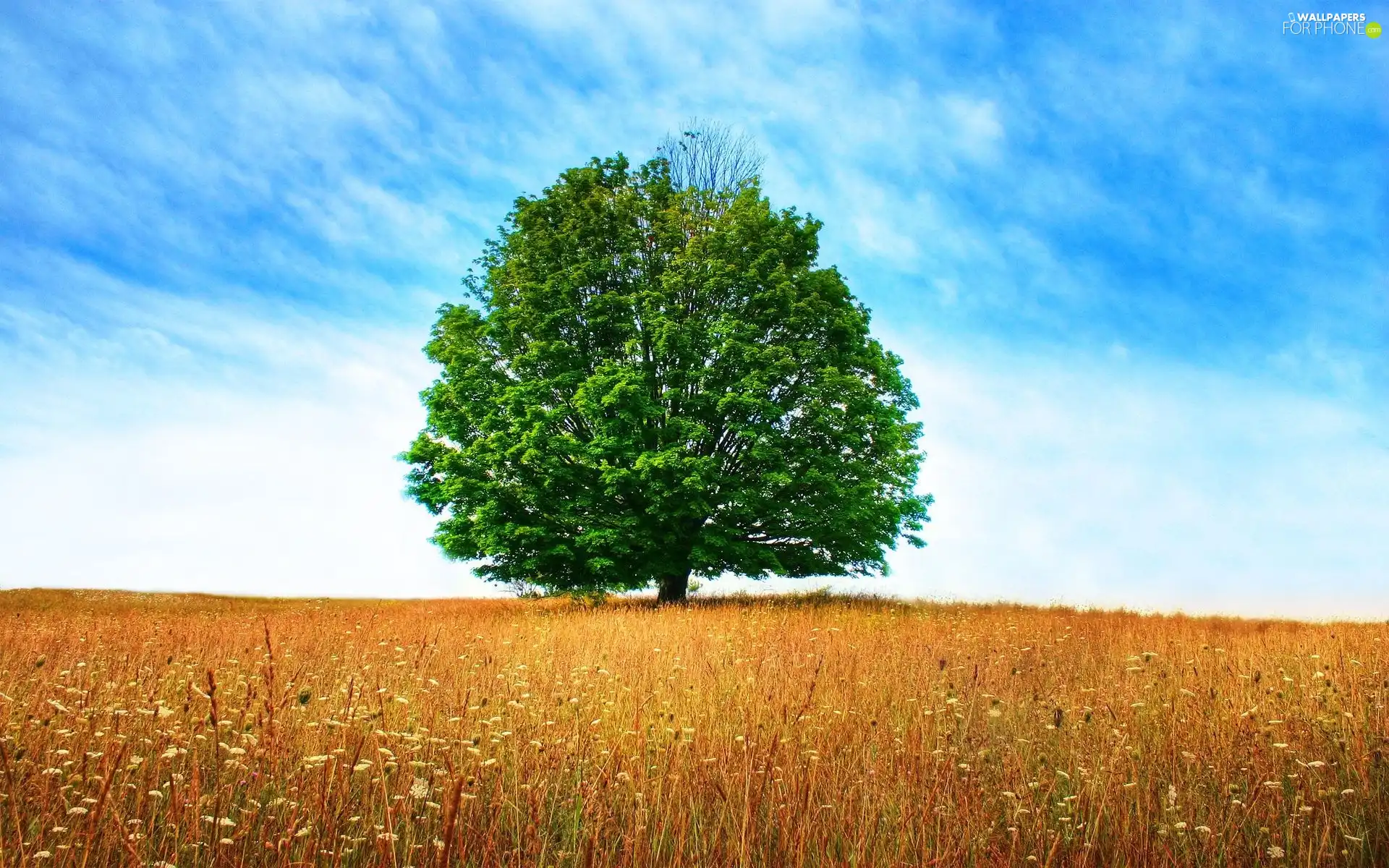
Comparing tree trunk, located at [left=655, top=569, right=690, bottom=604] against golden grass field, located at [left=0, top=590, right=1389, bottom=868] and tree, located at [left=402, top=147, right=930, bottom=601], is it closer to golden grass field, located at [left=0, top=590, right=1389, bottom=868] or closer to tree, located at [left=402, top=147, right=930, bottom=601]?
tree, located at [left=402, top=147, right=930, bottom=601]

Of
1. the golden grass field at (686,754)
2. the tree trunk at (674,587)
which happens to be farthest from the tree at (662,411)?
the golden grass field at (686,754)

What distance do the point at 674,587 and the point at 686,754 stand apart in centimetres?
1540

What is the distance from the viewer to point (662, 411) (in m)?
17.6

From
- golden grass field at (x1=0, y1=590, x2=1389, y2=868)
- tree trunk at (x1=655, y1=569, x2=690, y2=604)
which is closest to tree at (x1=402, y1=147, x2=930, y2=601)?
tree trunk at (x1=655, y1=569, x2=690, y2=604)

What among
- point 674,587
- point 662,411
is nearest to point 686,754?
point 662,411

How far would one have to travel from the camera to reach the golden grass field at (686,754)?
155 inches

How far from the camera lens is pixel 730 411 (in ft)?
59.8

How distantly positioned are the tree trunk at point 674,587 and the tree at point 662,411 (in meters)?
0.72

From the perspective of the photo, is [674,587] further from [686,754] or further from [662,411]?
[686,754]

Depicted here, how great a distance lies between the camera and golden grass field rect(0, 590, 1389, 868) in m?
3.93

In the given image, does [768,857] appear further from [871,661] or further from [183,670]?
[183,670]

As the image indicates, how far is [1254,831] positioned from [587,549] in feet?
46.9

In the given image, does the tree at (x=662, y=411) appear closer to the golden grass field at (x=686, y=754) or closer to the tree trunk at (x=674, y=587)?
the tree trunk at (x=674, y=587)

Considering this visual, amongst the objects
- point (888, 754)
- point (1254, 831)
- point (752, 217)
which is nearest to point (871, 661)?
point (888, 754)
